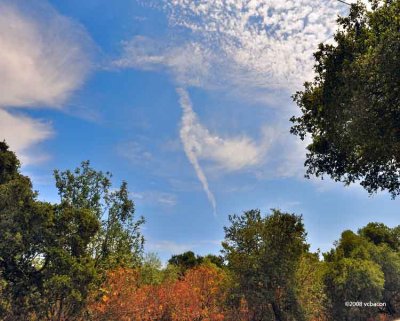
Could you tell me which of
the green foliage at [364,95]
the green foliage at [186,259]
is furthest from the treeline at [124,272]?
the green foliage at [186,259]

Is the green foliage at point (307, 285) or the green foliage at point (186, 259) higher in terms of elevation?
the green foliage at point (186, 259)

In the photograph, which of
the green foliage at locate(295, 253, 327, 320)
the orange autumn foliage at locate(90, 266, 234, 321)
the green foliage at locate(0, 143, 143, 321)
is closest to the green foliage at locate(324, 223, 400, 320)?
the green foliage at locate(295, 253, 327, 320)

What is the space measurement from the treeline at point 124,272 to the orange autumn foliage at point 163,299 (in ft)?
0.30

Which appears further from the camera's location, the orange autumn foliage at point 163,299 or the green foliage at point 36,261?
the orange autumn foliage at point 163,299

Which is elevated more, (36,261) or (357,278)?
(357,278)

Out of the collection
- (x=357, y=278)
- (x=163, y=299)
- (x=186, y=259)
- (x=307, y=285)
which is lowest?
(x=163, y=299)

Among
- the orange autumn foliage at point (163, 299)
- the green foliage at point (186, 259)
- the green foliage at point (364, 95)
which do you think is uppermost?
the green foliage at point (186, 259)

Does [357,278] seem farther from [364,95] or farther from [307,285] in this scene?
[364,95]

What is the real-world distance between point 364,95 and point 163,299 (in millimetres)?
27795

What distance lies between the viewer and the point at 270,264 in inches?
1099

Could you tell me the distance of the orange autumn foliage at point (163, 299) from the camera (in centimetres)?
2667

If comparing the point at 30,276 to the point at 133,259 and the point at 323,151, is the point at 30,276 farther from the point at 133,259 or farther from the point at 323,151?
the point at 323,151

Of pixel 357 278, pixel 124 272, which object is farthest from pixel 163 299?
pixel 357 278

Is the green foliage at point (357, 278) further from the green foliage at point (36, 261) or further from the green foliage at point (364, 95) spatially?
the green foliage at point (36, 261)
